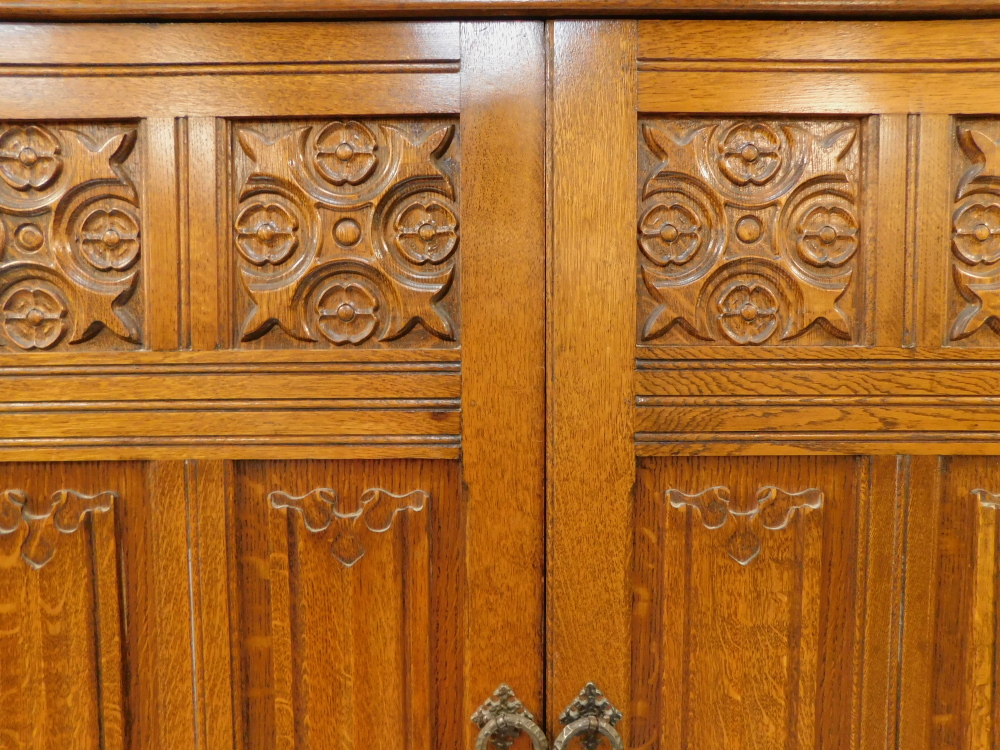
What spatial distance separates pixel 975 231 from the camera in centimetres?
61

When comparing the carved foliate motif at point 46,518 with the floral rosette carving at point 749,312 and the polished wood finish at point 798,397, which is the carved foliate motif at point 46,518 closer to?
the polished wood finish at point 798,397

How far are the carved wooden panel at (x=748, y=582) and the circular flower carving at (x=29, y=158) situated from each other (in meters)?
0.65

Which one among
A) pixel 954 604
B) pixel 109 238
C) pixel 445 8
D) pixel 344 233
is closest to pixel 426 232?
pixel 344 233

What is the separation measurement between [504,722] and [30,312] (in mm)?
618

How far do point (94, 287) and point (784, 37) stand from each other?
2.33ft

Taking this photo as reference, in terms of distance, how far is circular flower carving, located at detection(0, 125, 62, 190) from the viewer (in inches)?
23.9

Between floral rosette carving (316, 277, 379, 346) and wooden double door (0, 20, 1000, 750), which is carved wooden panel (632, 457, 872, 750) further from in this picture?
floral rosette carving (316, 277, 379, 346)

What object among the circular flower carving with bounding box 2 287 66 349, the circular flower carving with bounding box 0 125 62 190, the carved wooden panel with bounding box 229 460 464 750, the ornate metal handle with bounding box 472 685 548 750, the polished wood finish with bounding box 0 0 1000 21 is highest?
the polished wood finish with bounding box 0 0 1000 21

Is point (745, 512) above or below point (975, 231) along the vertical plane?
below

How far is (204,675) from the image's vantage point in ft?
2.04

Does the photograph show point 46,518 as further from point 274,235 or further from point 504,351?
point 504,351

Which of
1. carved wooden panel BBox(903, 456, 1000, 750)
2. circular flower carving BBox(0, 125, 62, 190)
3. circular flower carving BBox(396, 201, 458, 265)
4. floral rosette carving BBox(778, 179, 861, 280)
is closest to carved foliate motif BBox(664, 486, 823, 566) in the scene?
carved wooden panel BBox(903, 456, 1000, 750)

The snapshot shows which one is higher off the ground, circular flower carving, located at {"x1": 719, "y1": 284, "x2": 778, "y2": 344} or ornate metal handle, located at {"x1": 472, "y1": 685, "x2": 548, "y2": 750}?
circular flower carving, located at {"x1": 719, "y1": 284, "x2": 778, "y2": 344}

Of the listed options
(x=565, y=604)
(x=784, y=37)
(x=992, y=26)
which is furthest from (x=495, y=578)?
(x=992, y=26)
